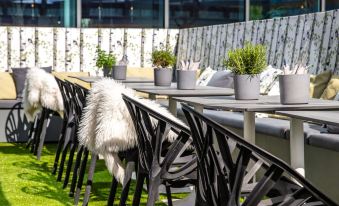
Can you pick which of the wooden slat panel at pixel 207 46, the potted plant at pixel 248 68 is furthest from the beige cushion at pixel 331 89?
the wooden slat panel at pixel 207 46

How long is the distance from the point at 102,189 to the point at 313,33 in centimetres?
221

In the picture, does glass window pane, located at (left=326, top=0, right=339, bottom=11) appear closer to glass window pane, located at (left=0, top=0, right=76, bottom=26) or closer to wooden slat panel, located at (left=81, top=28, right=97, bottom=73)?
wooden slat panel, located at (left=81, top=28, right=97, bottom=73)

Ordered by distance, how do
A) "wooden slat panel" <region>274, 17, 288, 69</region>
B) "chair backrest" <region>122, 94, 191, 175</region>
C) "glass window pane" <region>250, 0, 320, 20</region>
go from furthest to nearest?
1. "glass window pane" <region>250, 0, 320, 20</region>
2. "wooden slat panel" <region>274, 17, 288, 69</region>
3. "chair backrest" <region>122, 94, 191, 175</region>

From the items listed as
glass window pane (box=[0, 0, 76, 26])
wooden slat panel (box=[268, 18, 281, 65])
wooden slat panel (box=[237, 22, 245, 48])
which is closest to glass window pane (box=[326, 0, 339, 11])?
wooden slat panel (box=[237, 22, 245, 48])

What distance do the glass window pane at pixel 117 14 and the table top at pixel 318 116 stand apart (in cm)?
633

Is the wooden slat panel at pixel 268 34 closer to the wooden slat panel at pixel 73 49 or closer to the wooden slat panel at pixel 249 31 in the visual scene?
the wooden slat panel at pixel 249 31

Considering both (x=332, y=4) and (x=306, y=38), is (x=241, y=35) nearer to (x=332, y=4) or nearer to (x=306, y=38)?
(x=306, y=38)

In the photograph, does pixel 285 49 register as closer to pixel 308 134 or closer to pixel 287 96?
pixel 308 134

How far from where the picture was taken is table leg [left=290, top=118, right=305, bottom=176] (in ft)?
11.0

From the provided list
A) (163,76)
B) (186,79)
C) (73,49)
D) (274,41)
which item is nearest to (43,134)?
(163,76)

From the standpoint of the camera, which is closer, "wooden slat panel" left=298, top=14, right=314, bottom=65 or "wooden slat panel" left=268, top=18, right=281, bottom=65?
"wooden slat panel" left=298, top=14, right=314, bottom=65

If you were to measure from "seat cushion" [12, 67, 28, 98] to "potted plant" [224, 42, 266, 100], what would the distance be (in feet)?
15.7

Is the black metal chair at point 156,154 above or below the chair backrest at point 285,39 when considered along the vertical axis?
below

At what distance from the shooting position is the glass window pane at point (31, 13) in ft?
28.6
